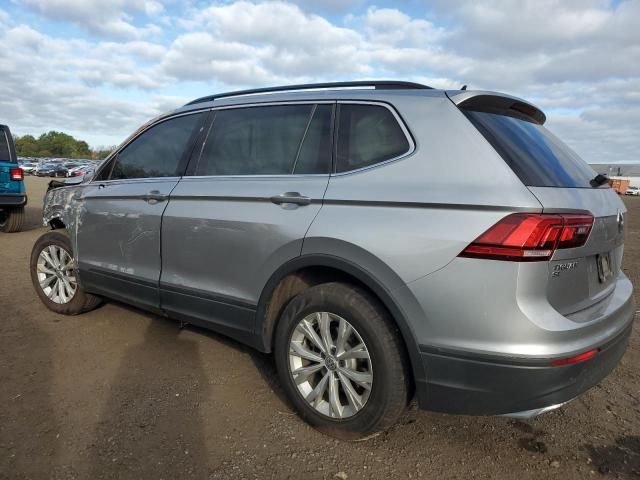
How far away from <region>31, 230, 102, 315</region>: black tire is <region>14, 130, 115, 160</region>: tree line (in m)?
112

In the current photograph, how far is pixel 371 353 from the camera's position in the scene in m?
2.37

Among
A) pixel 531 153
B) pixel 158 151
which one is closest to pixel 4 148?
pixel 158 151

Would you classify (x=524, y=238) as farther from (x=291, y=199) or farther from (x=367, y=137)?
(x=291, y=199)

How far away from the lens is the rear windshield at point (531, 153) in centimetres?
220

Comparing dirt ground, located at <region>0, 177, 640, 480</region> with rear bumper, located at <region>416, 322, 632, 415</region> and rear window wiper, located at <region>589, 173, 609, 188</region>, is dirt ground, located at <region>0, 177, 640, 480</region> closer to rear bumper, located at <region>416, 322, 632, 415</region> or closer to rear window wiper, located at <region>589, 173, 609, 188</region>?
rear bumper, located at <region>416, 322, 632, 415</region>

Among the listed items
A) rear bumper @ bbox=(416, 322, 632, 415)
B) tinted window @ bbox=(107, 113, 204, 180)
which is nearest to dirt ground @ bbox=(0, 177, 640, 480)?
rear bumper @ bbox=(416, 322, 632, 415)

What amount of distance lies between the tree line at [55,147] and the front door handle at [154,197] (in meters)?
113

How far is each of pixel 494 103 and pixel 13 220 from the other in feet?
31.4

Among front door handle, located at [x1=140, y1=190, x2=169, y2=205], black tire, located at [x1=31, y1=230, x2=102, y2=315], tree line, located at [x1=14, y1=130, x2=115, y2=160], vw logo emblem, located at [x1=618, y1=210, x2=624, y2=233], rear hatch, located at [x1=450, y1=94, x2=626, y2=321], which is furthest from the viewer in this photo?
tree line, located at [x1=14, y1=130, x2=115, y2=160]

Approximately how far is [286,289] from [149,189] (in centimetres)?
141

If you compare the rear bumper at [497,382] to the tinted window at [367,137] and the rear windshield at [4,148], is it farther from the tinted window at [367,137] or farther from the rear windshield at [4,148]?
the rear windshield at [4,148]

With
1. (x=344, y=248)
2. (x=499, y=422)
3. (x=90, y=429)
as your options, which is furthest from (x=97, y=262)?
(x=499, y=422)

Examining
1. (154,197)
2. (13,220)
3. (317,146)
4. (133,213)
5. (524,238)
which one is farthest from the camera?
(13,220)

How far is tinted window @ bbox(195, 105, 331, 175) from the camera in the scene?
281cm
